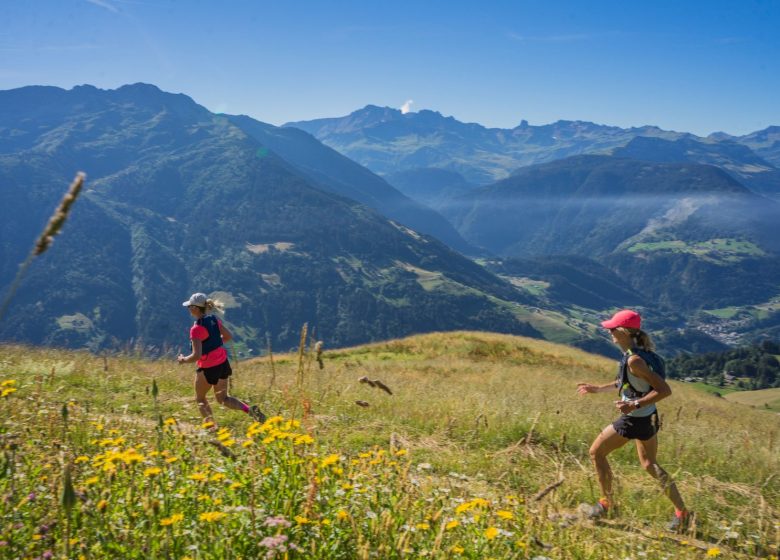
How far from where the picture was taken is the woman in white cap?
7.81 meters

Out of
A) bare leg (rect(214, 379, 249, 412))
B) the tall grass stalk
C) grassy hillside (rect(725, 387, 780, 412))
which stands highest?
the tall grass stalk

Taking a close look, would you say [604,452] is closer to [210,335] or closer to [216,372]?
[216,372]

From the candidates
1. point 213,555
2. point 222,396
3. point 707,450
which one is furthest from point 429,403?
point 213,555

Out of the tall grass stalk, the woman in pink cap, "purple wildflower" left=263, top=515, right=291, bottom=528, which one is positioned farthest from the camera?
the woman in pink cap

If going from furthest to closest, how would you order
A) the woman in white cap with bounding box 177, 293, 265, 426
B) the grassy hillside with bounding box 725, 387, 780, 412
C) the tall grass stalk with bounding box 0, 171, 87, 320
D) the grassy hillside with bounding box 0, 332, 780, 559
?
the grassy hillside with bounding box 725, 387, 780, 412 < the woman in white cap with bounding box 177, 293, 265, 426 < the grassy hillside with bounding box 0, 332, 780, 559 < the tall grass stalk with bounding box 0, 171, 87, 320

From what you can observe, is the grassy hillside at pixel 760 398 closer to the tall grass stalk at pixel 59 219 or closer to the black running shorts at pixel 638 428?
the black running shorts at pixel 638 428

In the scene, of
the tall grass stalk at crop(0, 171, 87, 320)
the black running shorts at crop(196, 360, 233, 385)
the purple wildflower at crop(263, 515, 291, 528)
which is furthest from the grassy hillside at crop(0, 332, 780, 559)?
the tall grass stalk at crop(0, 171, 87, 320)

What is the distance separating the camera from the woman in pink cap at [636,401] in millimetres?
5652

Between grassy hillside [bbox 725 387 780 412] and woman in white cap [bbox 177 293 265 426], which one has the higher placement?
woman in white cap [bbox 177 293 265 426]

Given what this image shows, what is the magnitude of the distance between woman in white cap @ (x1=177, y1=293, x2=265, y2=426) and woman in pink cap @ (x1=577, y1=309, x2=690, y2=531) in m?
4.68

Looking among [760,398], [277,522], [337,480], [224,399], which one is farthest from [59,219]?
[760,398]

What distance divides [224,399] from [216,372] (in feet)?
1.39

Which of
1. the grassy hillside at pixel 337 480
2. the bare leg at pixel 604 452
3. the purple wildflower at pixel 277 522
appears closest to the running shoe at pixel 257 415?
the grassy hillside at pixel 337 480

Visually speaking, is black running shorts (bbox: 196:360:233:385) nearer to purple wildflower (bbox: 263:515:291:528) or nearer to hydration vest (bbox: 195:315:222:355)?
hydration vest (bbox: 195:315:222:355)
